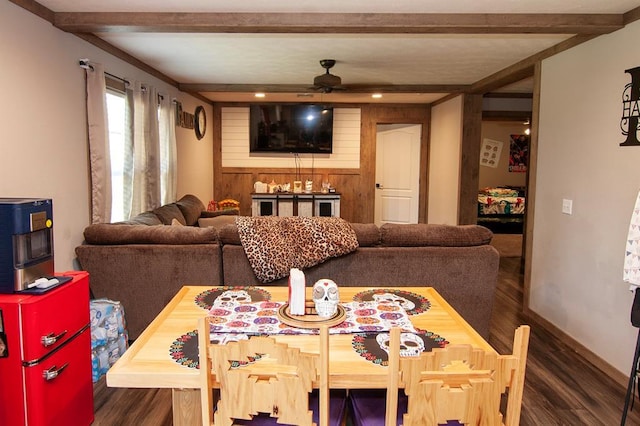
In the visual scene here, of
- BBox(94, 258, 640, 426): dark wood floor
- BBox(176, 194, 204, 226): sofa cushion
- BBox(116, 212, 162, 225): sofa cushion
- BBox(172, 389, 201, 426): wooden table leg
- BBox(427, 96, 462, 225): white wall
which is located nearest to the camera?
BBox(172, 389, 201, 426): wooden table leg

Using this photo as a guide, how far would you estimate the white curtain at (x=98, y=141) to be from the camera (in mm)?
3529

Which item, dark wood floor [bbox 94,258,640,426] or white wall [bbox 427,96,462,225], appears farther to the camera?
white wall [bbox 427,96,462,225]

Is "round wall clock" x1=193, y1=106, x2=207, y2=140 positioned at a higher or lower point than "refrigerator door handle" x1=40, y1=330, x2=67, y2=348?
higher

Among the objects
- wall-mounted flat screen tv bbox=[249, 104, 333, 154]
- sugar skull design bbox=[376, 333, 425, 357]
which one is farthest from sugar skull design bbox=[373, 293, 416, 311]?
wall-mounted flat screen tv bbox=[249, 104, 333, 154]

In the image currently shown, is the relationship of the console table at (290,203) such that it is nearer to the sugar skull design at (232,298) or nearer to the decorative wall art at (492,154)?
the decorative wall art at (492,154)

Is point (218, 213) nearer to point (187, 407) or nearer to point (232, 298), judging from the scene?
point (232, 298)

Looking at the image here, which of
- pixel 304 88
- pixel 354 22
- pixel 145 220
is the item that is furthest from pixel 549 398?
pixel 304 88

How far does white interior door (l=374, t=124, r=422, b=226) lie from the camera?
796cm

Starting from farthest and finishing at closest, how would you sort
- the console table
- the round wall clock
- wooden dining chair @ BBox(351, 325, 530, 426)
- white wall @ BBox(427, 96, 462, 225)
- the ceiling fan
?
the console table
the round wall clock
white wall @ BBox(427, 96, 462, 225)
the ceiling fan
wooden dining chair @ BBox(351, 325, 530, 426)

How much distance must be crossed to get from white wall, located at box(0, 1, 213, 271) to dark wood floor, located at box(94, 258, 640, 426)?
1156mm

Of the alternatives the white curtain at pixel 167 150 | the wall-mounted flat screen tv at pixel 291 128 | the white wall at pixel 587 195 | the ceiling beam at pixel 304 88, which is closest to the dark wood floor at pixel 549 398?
the white wall at pixel 587 195

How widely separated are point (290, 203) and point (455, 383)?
6245 millimetres

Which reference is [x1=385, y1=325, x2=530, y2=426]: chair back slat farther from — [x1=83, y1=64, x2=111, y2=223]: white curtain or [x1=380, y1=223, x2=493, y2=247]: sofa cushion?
[x1=83, y1=64, x2=111, y2=223]: white curtain

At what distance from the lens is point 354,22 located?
3000mm
